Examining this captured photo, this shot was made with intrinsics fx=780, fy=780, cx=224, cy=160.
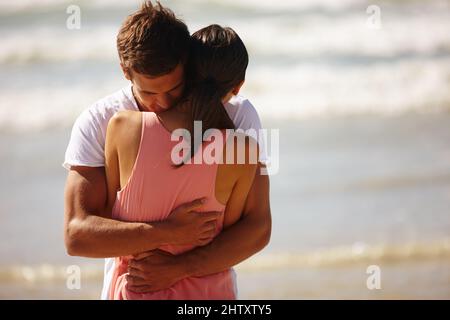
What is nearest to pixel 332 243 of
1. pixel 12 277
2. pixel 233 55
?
pixel 12 277

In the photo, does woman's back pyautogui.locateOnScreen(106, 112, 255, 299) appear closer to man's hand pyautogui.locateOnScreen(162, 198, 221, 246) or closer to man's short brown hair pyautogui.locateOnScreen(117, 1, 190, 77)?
man's hand pyautogui.locateOnScreen(162, 198, 221, 246)

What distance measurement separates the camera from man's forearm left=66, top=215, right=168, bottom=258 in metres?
2.34

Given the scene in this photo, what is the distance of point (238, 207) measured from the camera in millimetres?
2471

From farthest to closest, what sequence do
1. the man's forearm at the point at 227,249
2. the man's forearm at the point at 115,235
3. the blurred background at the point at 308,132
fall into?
the blurred background at the point at 308,132 < the man's forearm at the point at 227,249 < the man's forearm at the point at 115,235

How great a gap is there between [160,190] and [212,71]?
1.28 ft

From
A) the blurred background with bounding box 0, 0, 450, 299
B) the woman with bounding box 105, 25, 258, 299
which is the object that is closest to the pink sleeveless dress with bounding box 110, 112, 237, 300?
the woman with bounding box 105, 25, 258, 299

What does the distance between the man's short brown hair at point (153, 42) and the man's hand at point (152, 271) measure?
0.58m

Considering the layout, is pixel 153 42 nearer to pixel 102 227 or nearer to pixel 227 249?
pixel 102 227

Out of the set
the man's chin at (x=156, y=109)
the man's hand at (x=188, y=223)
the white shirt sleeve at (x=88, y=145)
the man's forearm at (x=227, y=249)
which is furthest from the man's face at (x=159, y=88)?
the man's forearm at (x=227, y=249)

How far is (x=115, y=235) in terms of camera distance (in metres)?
2.33

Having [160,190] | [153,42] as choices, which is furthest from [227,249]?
[153,42]

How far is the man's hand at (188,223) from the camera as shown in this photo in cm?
236

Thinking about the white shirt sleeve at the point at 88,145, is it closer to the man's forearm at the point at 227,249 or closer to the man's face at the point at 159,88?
the man's face at the point at 159,88

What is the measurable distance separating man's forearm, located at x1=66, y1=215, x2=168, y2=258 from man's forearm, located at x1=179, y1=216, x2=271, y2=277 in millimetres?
142
